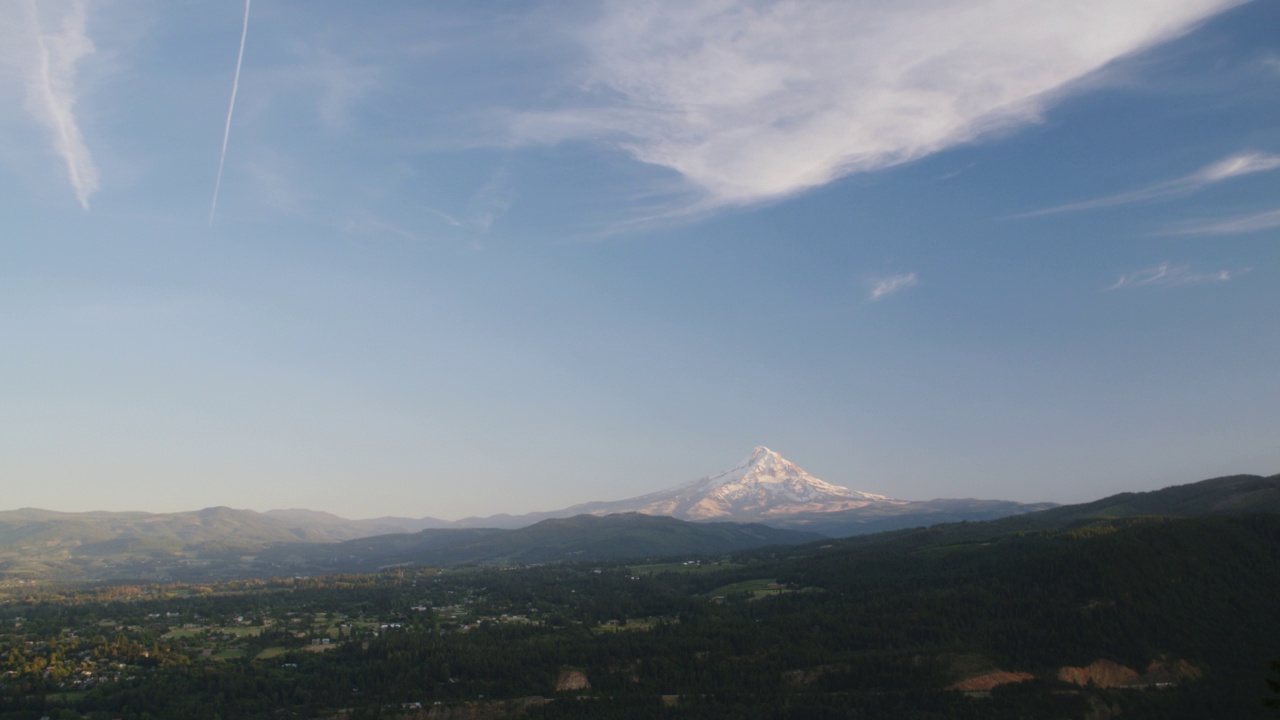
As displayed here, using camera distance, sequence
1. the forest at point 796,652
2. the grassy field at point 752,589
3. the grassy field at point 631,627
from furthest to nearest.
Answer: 1. the grassy field at point 752,589
2. the grassy field at point 631,627
3. the forest at point 796,652

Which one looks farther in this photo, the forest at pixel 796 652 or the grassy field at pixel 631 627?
the grassy field at pixel 631 627

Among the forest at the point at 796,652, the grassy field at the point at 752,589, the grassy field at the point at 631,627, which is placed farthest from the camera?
the grassy field at the point at 752,589

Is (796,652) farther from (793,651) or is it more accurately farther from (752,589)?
(752,589)

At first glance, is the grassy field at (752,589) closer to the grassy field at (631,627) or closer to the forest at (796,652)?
the forest at (796,652)

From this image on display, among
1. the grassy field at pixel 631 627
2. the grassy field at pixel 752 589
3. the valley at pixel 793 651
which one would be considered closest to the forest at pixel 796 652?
Result: the valley at pixel 793 651

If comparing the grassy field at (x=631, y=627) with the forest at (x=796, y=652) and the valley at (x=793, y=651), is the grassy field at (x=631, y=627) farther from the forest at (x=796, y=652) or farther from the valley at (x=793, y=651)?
the valley at (x=793, y=651)

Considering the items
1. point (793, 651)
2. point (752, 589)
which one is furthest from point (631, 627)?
point (752, 589)

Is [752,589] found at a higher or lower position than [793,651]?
higher

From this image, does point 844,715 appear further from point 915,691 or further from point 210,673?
point 210,673

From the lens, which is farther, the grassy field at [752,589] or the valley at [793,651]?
the grassy field at [752,589]

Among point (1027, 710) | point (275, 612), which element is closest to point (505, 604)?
point (275, 612)

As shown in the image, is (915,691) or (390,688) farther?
(390,688)
